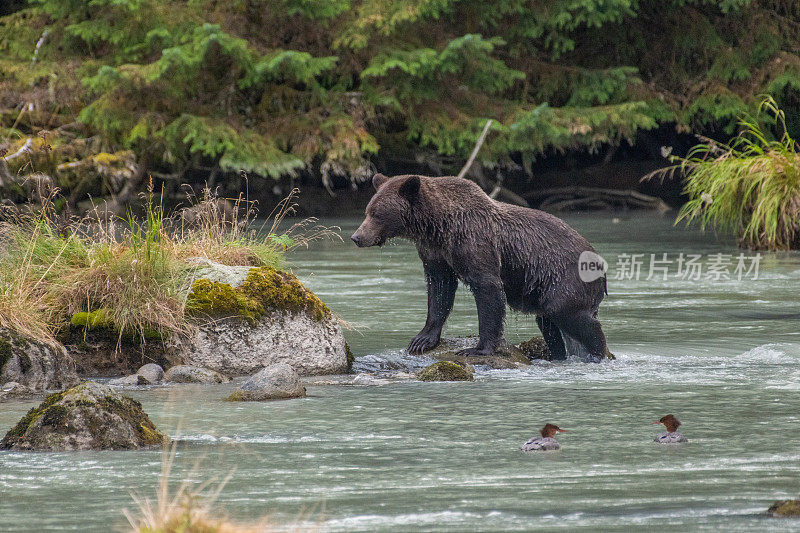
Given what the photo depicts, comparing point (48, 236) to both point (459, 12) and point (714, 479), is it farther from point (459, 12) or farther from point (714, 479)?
point (459, 12)

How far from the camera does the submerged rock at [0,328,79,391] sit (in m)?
7.59

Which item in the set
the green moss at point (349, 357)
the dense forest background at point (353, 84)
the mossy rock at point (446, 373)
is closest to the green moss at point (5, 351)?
the green moss at point (349, 357)

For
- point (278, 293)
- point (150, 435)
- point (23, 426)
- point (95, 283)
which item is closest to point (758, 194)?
point (278, 293)

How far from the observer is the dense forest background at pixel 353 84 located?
22.5 metres

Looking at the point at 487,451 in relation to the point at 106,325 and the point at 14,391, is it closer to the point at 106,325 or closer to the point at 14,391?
the point at 14,391

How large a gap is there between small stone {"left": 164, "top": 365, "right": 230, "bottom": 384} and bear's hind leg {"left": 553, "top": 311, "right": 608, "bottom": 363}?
2372 millimetres

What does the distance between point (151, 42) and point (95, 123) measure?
1.93 m

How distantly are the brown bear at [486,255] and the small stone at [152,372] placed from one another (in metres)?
1.63

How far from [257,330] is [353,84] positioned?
1823cm

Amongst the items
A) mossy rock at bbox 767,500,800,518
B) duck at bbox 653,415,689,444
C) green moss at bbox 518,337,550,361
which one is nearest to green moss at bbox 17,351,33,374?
green moss at bbox 518,337,550,361

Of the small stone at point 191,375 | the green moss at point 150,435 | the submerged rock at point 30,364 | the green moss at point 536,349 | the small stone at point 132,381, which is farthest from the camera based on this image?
the green moss at point 536,349

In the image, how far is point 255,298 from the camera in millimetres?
8516

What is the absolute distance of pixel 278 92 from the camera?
24188 millimetres

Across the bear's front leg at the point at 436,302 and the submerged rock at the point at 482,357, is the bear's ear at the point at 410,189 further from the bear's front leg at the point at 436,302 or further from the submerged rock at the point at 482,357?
the submerged rock at the point at 482,357
